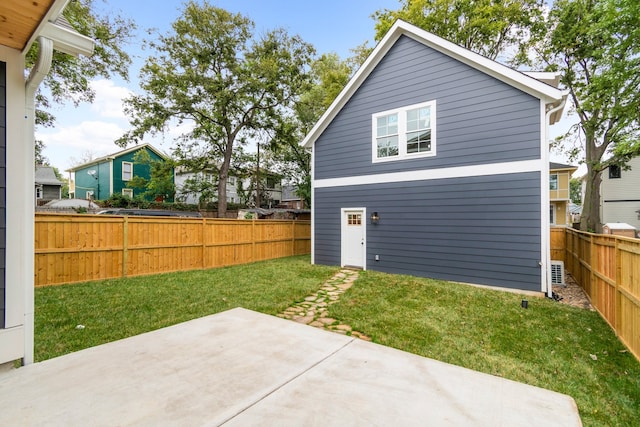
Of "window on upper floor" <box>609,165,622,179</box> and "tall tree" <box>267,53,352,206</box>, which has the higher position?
"tall tree" <box>267,53,352,206</box>

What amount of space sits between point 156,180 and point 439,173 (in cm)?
1732

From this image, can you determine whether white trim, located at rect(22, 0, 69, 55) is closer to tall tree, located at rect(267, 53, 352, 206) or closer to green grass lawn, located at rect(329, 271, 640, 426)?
green grass lawn, located at rect(329, 271, 640, 426)

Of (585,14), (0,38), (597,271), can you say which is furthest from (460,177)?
(585,14)

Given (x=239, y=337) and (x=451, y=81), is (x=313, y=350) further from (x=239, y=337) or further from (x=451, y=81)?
(x=451, y=81)

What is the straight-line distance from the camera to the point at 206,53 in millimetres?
15594

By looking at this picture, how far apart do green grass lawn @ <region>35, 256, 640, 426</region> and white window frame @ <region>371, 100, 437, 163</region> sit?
3363 mm

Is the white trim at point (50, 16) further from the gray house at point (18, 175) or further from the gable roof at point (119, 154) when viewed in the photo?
the gable roof at point (119, 154)

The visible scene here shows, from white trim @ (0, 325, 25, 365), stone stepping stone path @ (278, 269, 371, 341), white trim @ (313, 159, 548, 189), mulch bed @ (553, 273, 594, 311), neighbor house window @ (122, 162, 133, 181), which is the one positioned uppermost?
neighbor house window @ (122, 162, 133, 181)

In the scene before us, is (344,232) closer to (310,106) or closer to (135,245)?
(135,245)

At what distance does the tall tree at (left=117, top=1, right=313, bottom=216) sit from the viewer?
15062 mm

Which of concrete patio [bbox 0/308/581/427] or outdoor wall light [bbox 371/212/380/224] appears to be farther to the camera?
outdoor wall light [bbox 371/212/380/224]

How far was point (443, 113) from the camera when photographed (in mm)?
7375

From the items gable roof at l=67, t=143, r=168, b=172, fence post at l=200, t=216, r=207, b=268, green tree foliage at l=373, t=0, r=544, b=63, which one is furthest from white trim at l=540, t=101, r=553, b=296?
gable roof at l=67, t=143, r=168, b=172

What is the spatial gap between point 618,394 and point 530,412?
3.93ft
